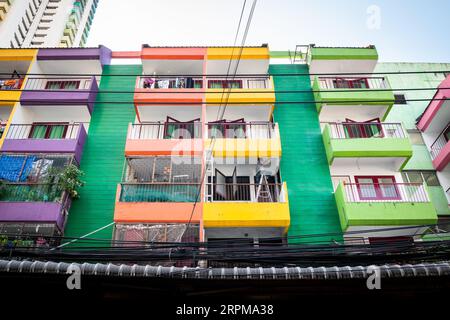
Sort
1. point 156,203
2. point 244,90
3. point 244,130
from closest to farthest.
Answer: point 156,203
point 244,130
point 244,90

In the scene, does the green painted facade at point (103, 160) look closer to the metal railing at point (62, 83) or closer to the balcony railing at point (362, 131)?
the metal railing at point (62, 83)

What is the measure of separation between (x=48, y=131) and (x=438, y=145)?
1946 cm

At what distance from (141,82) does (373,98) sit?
453 inches

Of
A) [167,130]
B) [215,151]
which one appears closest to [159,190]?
[215,151]

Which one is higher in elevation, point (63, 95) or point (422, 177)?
Answer: point (63, 95)

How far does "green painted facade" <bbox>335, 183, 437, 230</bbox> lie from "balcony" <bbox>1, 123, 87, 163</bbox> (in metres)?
11.8

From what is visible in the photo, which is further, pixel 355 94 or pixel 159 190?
pixel 355 94

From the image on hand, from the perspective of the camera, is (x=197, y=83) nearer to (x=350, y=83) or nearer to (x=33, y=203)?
(x=350, y=83)

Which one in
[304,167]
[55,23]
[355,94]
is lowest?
[304,167]

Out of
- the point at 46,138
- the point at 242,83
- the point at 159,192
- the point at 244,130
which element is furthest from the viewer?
the point at 242,83

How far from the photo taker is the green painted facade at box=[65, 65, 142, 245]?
14.9 metres

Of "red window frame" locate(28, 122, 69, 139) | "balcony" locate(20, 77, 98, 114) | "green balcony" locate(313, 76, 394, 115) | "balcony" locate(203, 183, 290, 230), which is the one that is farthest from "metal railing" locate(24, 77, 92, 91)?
"green balcony" locate(313, 76, 394, 115)

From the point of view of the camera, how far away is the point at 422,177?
17781mm

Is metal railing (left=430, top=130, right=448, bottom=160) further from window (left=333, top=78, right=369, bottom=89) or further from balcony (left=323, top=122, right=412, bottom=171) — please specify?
window (left=333, top=78, right=369, bottom=89)
